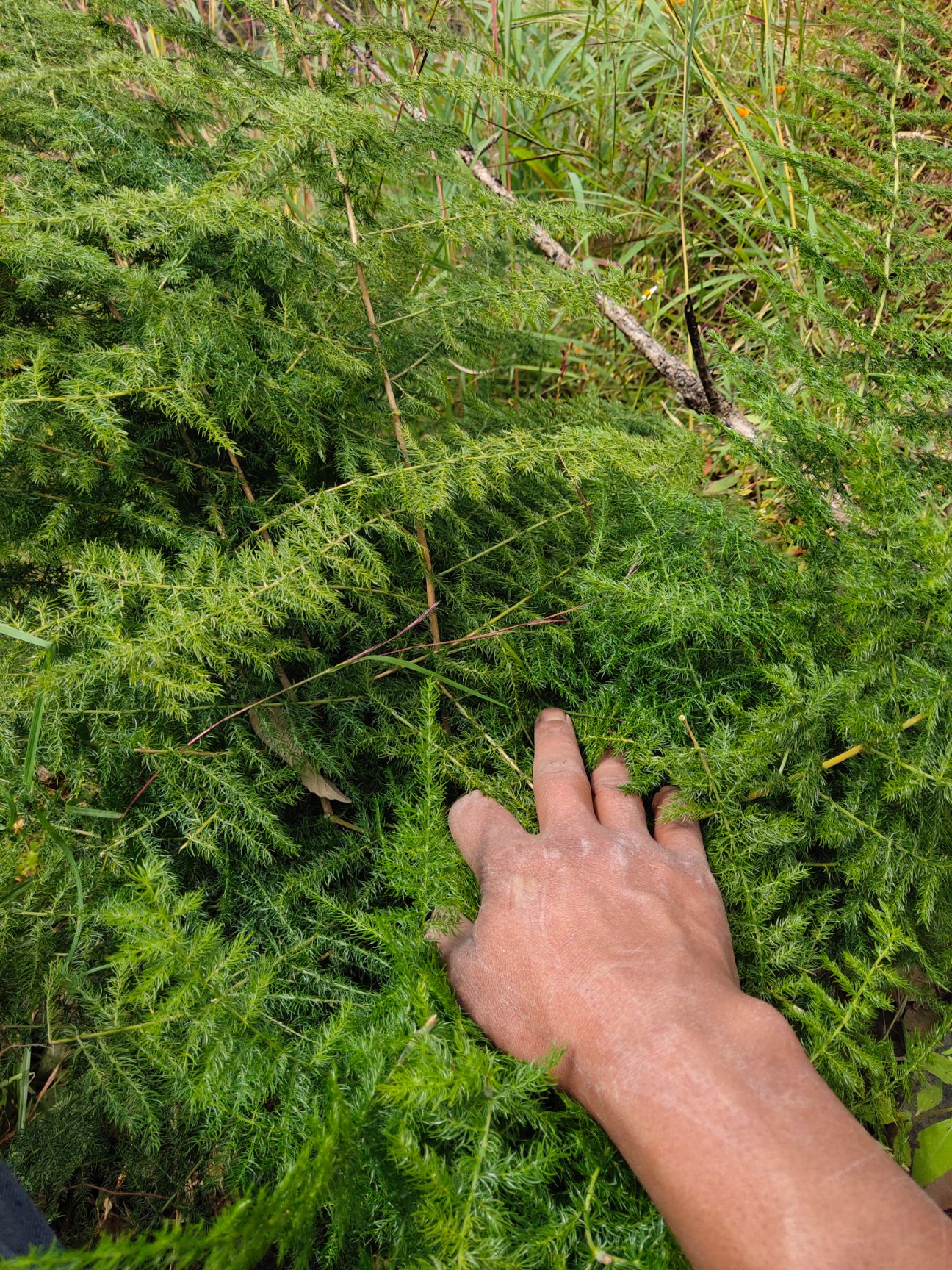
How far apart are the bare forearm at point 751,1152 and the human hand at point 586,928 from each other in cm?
2

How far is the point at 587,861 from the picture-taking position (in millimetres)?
1344

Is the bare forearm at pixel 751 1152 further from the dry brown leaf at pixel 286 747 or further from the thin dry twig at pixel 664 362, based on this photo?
the thin dry twig at pixel 664 362

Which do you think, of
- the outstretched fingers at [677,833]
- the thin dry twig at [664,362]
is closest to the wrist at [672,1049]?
the outstretched fingers at [677,833]

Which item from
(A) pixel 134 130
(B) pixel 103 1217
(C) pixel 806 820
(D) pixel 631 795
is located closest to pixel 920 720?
(C) pixel 806 820

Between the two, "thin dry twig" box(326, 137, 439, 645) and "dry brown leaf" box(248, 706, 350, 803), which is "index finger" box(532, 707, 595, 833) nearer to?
"thin dry twig" box(326, 137, 439, 645)

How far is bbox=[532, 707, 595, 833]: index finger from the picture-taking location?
1438mm

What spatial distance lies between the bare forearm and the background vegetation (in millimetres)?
104

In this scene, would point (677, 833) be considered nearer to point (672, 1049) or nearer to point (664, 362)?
point (672, 1049)

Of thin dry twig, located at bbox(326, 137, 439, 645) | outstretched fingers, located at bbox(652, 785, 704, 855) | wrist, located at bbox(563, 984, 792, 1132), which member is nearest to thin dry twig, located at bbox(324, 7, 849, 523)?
thin dry twig, located at bbox(326, 137, 439, 645)

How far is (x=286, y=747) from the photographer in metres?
1.50

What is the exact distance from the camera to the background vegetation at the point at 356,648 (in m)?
1.18

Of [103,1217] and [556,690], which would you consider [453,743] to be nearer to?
[556,690]

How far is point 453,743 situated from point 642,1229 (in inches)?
35.0

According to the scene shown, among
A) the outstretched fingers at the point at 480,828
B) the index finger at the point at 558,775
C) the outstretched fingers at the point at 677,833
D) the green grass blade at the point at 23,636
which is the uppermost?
the green grass blade at the point at 23,636
